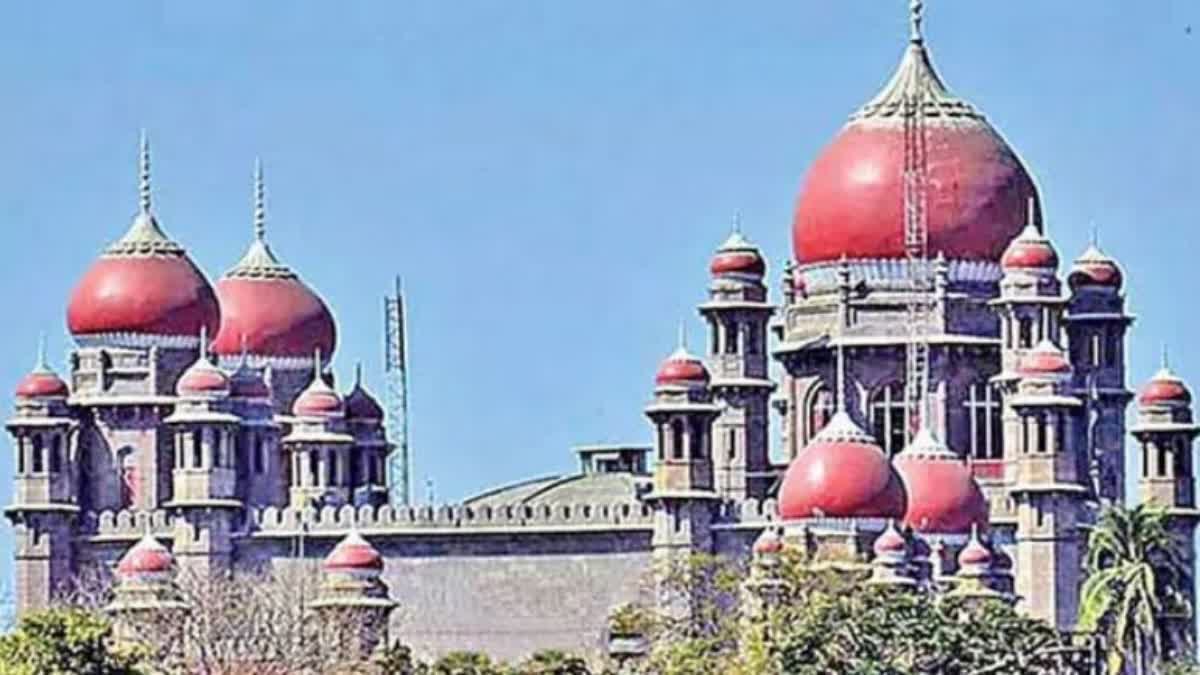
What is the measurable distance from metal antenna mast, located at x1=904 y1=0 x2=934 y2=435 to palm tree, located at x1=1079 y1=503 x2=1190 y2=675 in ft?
17.9

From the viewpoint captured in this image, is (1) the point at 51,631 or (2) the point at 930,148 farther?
(2) the point at 930,148

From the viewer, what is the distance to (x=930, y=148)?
10750cm

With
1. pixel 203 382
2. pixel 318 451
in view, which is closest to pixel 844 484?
pixel 203 382

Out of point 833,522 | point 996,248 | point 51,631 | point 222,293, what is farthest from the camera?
point 222,293

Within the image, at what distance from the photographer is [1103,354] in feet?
357

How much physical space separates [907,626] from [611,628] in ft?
57.7

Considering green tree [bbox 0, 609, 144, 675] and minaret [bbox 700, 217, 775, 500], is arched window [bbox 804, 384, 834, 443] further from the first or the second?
green tree [bbox 0, 609, 144, 675]

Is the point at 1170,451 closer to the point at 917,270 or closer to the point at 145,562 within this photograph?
Answer: the point at 917,270

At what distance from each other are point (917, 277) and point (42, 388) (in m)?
13.1

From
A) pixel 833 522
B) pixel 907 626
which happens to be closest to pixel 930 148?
pixel 833 522

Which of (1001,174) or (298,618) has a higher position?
(1001,174)

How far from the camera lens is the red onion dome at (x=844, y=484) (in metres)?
101

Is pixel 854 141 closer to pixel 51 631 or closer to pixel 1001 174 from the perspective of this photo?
pixel 1001 174

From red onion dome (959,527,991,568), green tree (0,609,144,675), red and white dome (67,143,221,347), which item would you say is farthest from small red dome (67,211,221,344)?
green tree (0,609,144,675)
